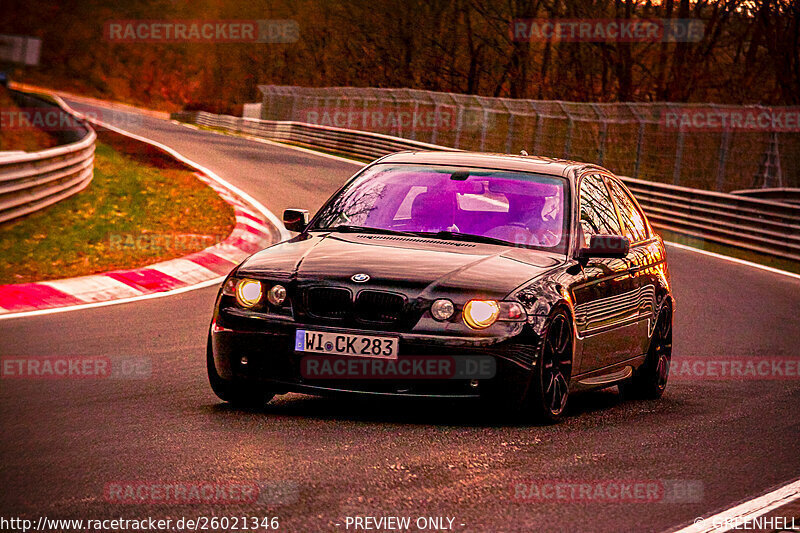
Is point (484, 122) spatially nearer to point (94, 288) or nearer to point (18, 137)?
point (18, 137)

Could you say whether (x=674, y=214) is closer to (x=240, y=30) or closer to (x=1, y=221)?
(x=1, y=221)

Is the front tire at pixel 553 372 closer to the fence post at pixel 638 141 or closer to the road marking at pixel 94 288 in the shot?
the road marking at pixel 94 288

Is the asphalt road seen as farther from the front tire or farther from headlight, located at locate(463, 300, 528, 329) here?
headlight, located at locate(463, 300, 528, 329)

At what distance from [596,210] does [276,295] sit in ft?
8.26

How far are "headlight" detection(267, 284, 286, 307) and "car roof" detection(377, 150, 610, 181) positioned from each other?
184 cm

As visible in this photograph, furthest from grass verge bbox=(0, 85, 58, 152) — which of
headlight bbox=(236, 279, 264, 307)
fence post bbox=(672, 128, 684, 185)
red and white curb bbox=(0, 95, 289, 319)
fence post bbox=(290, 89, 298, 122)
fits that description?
headlight bbox=(236, 279, 264, 307)

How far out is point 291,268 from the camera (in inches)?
263

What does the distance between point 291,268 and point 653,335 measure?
118 inches

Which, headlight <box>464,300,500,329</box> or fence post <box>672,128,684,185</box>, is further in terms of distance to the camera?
fence post <box>672,128,684,185</box>

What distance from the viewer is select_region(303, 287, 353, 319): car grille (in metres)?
6.41

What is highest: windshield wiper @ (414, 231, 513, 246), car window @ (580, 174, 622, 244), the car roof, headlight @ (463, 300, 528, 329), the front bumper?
the car roof

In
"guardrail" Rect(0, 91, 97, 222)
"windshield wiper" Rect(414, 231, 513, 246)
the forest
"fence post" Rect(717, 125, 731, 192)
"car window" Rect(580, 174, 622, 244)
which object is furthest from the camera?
the forest

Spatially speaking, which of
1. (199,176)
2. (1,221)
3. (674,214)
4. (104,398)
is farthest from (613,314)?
(199,176)

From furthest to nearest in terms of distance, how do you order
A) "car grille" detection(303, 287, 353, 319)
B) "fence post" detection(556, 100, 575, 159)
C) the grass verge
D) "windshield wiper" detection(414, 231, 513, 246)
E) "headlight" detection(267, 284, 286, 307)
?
the grass verge
"fence post" detection(556, 100, 575, 159)
"windshield wiper" detection(414, 231, 513, 246)
"headlight" detection(267, 284, 286, 307)
"car grille" detection(303, 287, 353, 319)
